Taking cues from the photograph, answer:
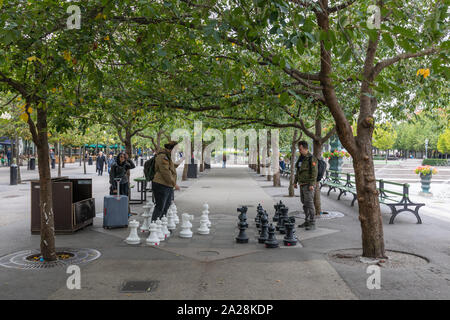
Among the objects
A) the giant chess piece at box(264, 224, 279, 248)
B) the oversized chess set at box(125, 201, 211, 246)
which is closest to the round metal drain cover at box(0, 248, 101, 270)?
the oversized chess set at box(125, 201, 211, 246)

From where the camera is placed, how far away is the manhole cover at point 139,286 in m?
4.94

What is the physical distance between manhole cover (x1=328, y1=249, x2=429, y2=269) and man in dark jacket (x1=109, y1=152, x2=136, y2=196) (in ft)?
20.0

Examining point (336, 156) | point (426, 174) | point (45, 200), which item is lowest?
point (426, 174)

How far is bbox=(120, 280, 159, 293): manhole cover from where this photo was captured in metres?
4.94

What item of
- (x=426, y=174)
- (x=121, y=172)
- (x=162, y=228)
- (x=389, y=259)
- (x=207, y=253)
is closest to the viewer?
(x=389, y=259)

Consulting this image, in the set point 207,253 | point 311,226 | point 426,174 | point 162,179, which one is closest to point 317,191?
point 311,226

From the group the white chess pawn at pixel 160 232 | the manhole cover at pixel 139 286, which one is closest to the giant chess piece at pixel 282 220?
the white chess pawn at pixel 160 232

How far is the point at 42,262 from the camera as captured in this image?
623 centimetres

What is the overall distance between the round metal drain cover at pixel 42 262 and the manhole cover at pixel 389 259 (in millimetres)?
3916

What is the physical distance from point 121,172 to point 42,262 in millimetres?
4759

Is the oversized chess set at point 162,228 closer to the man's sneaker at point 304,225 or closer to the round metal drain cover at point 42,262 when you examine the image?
the round metal drain cover at point 42,262

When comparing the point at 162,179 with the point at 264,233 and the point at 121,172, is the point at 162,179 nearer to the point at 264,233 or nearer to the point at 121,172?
the point at 264,233

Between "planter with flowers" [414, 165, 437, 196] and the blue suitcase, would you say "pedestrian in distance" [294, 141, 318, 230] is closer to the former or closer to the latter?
the blue suitcase
